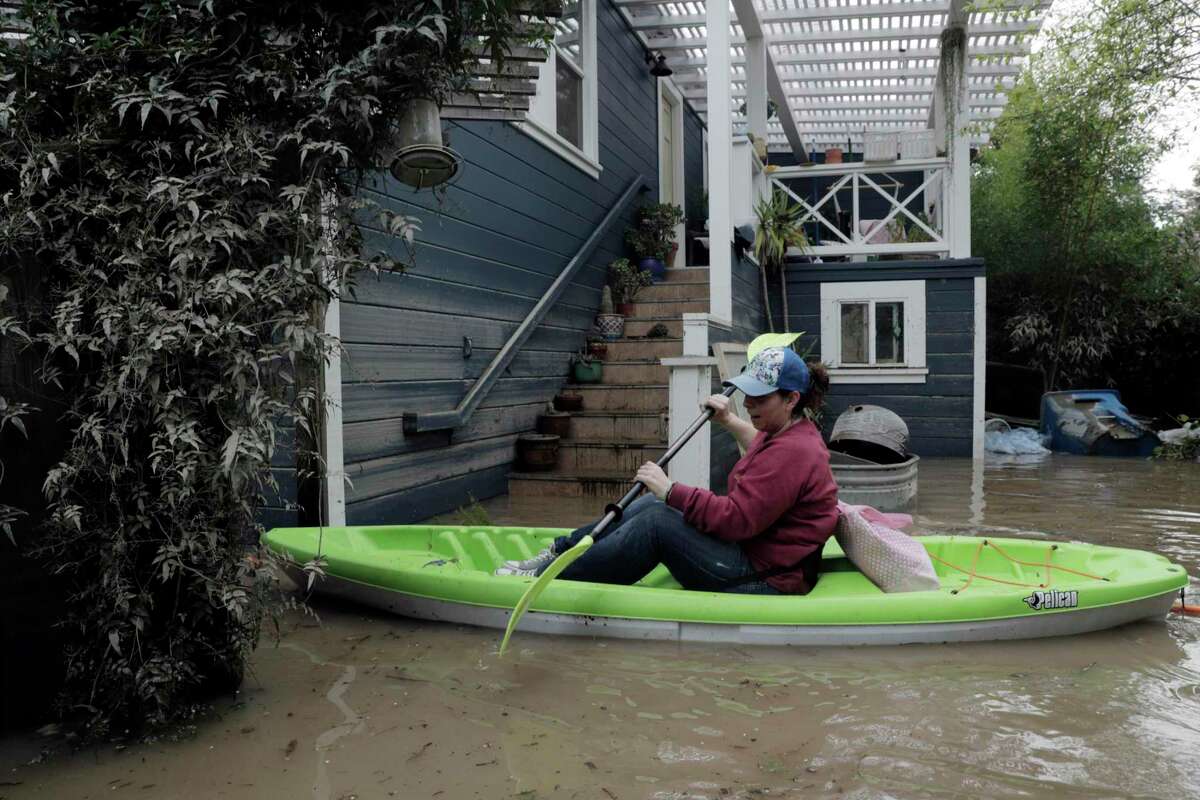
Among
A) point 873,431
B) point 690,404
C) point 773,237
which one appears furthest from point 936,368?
point 690,404

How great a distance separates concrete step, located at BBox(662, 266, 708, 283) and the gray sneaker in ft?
20.5

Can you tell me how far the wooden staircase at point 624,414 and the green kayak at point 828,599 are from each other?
2.92m

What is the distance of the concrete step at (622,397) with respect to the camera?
7785mm

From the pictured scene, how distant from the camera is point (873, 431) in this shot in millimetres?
7320

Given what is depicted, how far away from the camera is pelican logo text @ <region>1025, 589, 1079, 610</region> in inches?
137

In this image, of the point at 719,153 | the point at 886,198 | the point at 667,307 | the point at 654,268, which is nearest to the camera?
the point at 719,153

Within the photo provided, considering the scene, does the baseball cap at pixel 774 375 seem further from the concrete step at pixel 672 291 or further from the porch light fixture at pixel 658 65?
the porch light fixture at pixel 658 65

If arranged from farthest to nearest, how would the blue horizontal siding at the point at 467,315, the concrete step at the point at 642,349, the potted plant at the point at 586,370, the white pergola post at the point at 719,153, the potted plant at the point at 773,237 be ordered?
1. the potted plant at the point at 773,237
2. the concrete step at the point at 642,349
3. the potted plant at the point at 586,370
4. the white pergola post at the point at 719,153
5. the blue horizontal siding at the point at 467,315

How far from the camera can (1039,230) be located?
13.0 m

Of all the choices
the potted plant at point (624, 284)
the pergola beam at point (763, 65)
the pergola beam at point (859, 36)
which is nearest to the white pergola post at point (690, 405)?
the potted plant at point (624, 284)

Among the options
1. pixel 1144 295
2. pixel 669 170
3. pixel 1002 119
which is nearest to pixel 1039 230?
pixel 1144 295

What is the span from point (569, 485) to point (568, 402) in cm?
114

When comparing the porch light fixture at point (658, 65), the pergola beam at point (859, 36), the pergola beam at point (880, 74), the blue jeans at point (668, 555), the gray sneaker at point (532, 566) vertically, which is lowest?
the gray sneaker at point (532, 566)

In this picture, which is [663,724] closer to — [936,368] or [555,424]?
[555,424]
